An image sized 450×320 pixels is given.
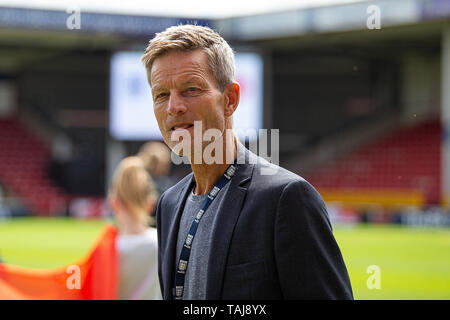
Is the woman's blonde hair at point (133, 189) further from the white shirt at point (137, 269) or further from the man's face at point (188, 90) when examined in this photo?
the man's face at point (188, 90)

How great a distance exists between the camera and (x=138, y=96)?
1775 cm

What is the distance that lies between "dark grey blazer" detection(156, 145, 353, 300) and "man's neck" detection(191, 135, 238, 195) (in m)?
0.20

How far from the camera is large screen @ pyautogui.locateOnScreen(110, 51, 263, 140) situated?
17266 mm


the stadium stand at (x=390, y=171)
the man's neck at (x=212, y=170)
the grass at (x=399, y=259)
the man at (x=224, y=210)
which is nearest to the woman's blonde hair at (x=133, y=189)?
the man at (x=224, y=210)

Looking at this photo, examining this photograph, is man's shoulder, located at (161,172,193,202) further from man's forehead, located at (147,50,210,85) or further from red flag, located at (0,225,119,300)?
red flag, located at (0,225,119,300)

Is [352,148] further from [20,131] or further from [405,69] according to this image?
[20,131]

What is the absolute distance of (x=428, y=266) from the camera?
11.1 metres

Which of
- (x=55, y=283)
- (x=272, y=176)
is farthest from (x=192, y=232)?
(x=55, y=283)

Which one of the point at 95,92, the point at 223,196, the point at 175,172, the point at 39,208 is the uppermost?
the point at 95,92

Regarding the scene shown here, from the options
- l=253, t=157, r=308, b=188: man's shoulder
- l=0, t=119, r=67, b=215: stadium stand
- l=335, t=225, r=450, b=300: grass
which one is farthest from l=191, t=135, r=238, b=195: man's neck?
l=0, t=119, r=67, b=215: stadium stand

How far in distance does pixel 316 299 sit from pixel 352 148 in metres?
25.1

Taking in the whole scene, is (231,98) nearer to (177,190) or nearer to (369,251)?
(177,190)
